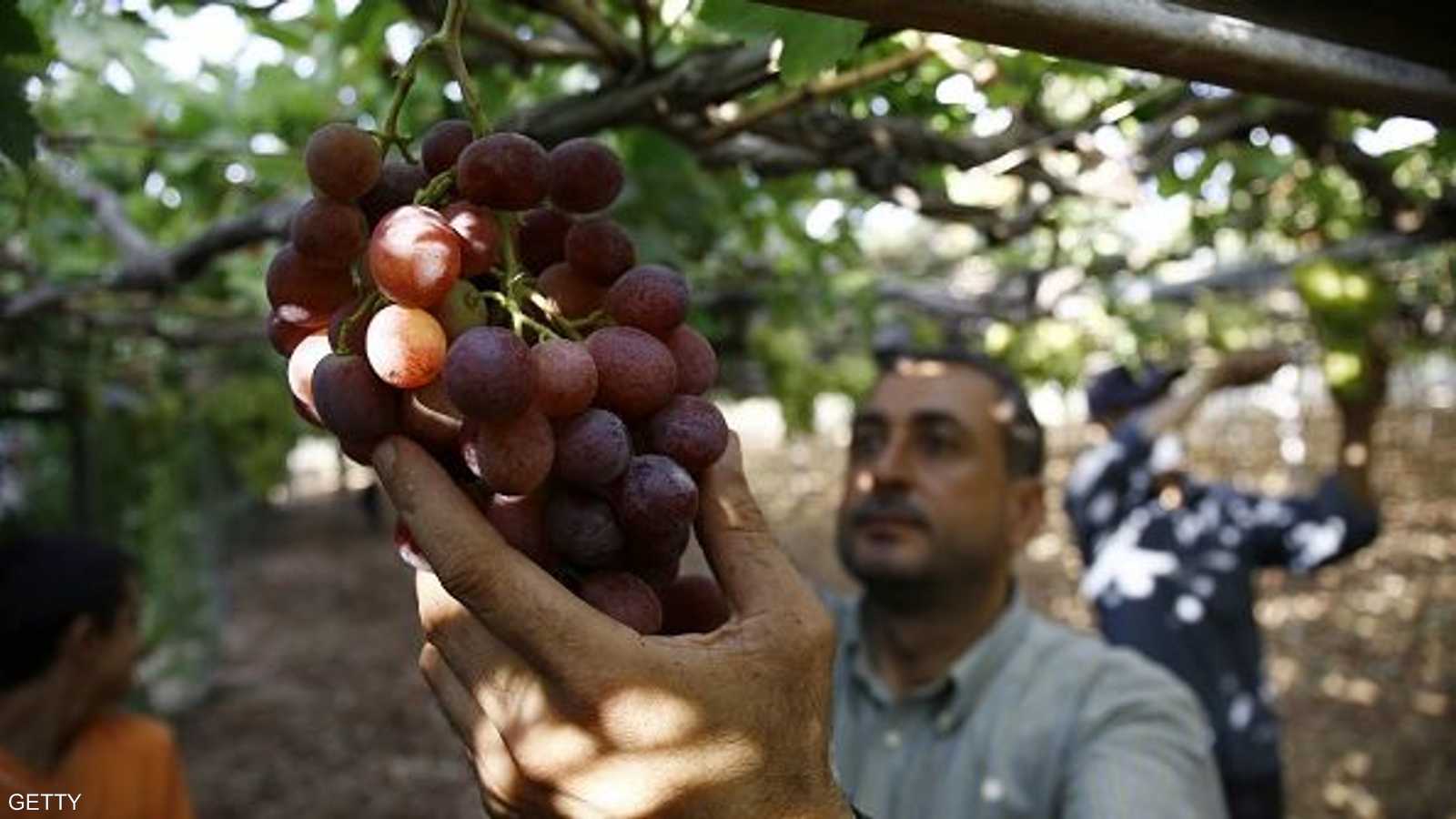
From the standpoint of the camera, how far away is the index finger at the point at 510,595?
2.72 feet

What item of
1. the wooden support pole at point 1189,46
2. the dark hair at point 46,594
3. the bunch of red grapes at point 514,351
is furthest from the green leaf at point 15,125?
the dark hair at point 46,594

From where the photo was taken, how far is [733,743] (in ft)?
2.91

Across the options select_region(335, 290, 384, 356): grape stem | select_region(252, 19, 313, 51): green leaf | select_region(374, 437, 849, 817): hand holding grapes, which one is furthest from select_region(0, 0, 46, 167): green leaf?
select_region(252, 19, 313, 51): green leaf

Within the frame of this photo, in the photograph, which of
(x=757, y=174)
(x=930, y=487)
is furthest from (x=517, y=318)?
(x=930, y=487)

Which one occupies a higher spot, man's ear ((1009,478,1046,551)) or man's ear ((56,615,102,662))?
man's ear ((1009,478,1046,551))

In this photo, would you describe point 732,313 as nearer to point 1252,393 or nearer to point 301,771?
point 301,771

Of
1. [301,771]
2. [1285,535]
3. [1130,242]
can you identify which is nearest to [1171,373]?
[1130,242]

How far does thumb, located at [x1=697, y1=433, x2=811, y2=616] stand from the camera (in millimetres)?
968

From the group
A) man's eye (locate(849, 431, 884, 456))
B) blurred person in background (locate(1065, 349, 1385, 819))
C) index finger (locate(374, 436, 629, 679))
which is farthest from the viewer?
blurred person in background (locate(1065, 349, 1385, 819))

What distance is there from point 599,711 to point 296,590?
47.7 feet

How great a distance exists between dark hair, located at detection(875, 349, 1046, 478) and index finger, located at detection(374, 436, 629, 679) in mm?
2167

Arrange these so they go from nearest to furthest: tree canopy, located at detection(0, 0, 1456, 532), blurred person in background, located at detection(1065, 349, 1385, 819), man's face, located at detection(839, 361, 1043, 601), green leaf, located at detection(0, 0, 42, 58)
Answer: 1. green leaf, located at detection(0, 0, 42, 58)
2. tree canopy, located at detection(0, 0, 1456, 532)
3. man's face, located at detection(839, 361, 1043, 601)
4. blurred person in background, located at detection(1065, 349, 1385, 819)

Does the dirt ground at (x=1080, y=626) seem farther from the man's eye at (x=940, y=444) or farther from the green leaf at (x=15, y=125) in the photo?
the green leaf at (x=15, y=125)

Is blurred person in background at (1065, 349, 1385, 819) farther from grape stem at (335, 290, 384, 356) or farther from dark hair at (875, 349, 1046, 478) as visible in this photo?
grape stem at (335, 290, 384, 356)
